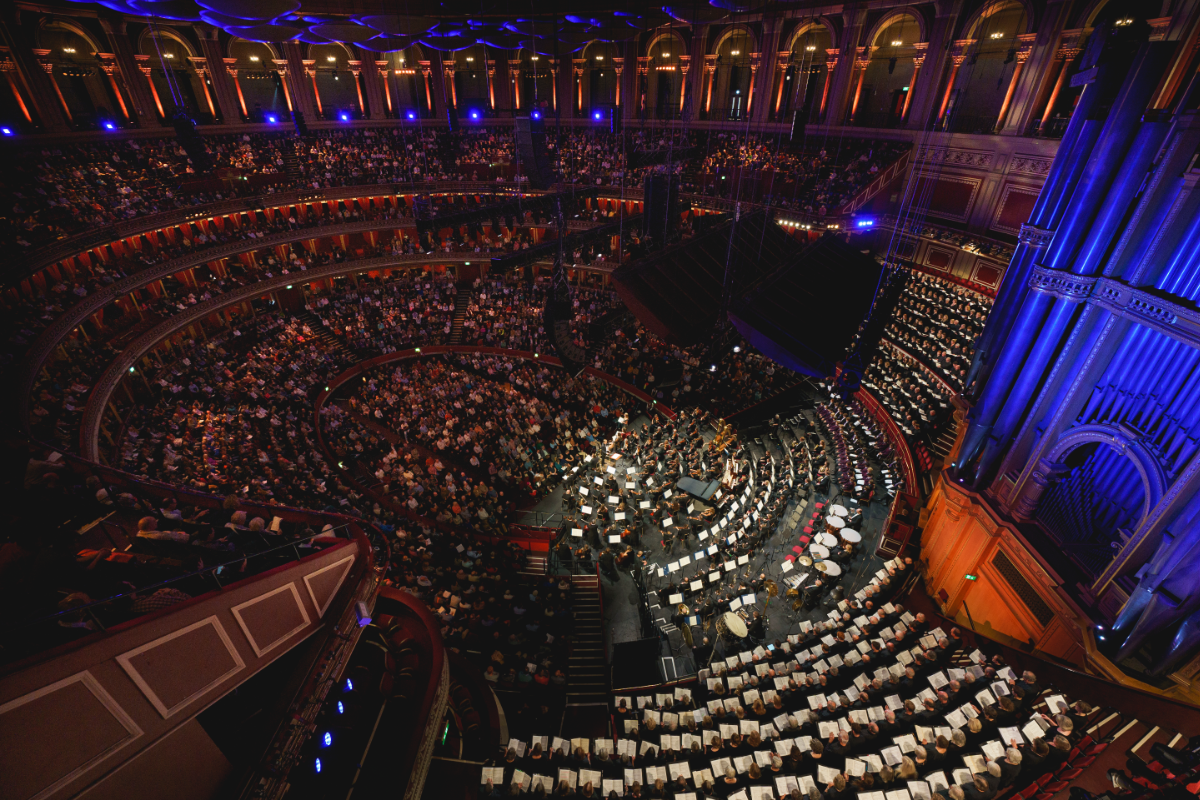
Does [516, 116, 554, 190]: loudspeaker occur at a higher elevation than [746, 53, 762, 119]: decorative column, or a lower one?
lower

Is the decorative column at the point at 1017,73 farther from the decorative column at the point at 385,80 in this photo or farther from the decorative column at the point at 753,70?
the decorative column at the point at 385,80

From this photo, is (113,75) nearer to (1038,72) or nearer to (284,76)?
(284,76)

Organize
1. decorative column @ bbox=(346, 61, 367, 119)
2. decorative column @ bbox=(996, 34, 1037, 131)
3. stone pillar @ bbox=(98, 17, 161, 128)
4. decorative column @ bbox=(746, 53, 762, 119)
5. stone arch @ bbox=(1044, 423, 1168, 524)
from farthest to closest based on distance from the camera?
decorative column @ bbox=(346, 61, 367, 119) → decorative column @ bbox=(746, 53, 762, 119) → stone pillar @ bbox=(98, 17, 161, 128) → decorative column @ bbox=(996, 34, 1037, 131) → stone arch @ bbox=(1044, 423, 1168, 524)

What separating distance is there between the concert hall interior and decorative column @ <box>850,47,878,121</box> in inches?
6.9

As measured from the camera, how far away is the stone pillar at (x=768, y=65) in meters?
25.8

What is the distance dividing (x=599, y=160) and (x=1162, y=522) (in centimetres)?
2854

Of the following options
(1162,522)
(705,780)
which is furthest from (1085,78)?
(705,780)

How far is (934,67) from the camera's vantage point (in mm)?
21328

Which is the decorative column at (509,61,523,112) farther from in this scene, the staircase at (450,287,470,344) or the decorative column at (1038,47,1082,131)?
the decorative column at (1038,47,1082,131)

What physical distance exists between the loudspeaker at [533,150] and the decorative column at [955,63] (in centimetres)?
1723

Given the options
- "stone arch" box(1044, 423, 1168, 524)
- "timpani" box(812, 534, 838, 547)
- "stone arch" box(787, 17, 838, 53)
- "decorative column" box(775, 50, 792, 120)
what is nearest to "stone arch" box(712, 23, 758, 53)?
"decorative column" box(775, 50, 792, 120)

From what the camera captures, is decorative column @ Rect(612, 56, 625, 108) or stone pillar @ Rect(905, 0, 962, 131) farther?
decorative column @ Rect(612, 56, 625, 108)

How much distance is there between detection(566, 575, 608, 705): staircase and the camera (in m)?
11.6

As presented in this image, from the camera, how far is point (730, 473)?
56.4 feet
